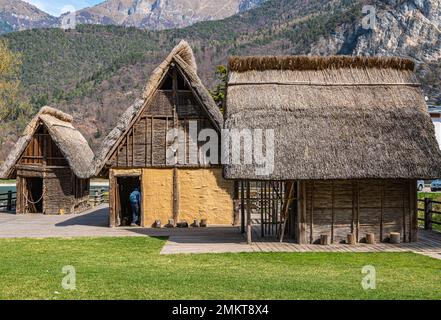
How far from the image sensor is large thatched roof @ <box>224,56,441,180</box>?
16.4 metres

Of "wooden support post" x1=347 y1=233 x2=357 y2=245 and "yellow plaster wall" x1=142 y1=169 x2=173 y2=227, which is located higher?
"yellow plaster wall" x1=142 y1=169 x2=173 y2=227

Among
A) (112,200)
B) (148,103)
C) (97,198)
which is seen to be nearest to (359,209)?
(148,103)

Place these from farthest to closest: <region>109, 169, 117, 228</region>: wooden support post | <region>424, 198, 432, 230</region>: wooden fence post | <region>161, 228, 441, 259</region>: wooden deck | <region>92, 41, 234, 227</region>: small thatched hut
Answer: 1. <region>92, 41, 234, 227</region>: small thatched hut
2. <region>109, 169, 117, 228</region>: wooden support post
3. <region>424, 198, 432, 230</region>: wooden fence post
4. <region>161, 228, 441, 259</region>: wooden deck

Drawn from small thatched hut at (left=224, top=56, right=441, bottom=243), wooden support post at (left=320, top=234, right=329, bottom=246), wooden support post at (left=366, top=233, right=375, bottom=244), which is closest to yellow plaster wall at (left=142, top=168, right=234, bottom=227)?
small thatched hut at (left=224, top=56, right=441, bottom=243)

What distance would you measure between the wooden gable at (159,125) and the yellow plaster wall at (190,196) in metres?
0.49

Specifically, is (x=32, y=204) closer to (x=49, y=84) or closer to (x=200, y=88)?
(x=200, y=88)

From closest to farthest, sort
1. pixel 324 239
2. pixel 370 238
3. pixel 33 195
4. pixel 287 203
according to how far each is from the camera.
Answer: pixel 324 239 < pixel 370 238 < pixel 287 203 < pixel 33 195

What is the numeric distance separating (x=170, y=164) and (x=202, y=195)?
1779 millimetres

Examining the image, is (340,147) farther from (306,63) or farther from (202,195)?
(202,195)

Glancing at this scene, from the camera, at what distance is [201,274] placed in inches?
468

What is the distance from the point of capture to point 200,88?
866 inches

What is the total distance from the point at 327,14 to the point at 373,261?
157 metres

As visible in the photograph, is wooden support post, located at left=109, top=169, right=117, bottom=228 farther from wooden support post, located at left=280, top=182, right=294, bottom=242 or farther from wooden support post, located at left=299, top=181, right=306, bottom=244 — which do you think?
wooden support post, located at left=299, top=181, right=306, bottom=244

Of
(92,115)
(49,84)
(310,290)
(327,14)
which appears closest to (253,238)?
(310,290)
